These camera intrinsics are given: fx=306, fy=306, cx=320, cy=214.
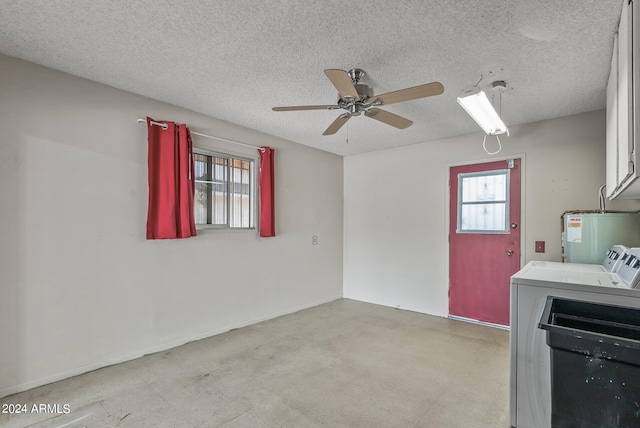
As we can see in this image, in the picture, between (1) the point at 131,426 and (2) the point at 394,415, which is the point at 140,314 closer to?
(1) the point at 131,426

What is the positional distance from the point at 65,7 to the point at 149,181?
58.2 inches

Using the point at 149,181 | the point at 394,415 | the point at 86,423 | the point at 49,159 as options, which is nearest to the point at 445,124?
the point at 394,415

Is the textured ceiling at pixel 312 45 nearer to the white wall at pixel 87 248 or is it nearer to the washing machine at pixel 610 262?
the white wall at pixel 87 248

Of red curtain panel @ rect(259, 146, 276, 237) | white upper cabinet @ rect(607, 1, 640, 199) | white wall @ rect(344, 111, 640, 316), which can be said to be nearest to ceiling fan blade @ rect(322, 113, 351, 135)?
red curtain panel @ rect(259, 146, 276, 237)

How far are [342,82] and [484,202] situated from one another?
288cm

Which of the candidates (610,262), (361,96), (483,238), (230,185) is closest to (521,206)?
(483,238)

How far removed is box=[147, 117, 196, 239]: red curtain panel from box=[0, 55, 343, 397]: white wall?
0.11 metres

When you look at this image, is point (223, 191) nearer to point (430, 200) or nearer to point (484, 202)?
point (430, 200)

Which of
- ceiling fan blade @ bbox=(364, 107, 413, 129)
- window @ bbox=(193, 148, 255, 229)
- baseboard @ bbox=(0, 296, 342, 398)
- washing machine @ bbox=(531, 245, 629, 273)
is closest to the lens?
washing machine @ bbox=(531, 245, 629, 273)

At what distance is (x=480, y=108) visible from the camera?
2.47m

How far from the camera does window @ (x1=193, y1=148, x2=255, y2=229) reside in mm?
3465

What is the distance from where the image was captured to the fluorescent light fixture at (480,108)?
218cm

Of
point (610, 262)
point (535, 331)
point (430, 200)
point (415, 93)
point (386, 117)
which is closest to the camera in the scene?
point (535, 331)

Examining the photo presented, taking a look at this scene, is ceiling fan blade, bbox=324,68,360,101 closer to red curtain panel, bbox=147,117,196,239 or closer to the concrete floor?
red curtain panel, bbox=147,117,196,239
